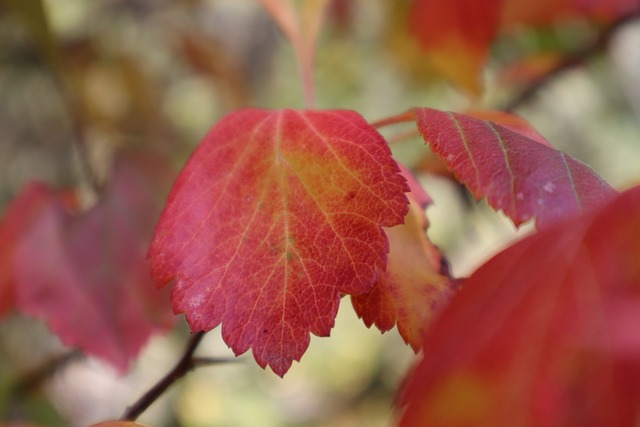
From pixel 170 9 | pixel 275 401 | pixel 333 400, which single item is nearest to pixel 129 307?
pixel 170 9

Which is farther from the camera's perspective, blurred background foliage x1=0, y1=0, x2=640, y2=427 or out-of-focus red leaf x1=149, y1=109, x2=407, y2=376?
blurred background foliage x1=0, y1=0, x2=640, y2=427

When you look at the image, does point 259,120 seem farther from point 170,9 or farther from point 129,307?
point 170,9

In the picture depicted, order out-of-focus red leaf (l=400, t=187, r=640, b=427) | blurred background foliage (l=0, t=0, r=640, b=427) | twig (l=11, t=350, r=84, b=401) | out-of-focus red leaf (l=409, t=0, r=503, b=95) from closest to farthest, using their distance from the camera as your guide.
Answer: out-of-focus red leaf (l=400, t=187, r=640, b=427), out-of-focus red leaf (l=409, t=0, r=503, b=95), twig (l=11, t=350, r=84, b=401), blurred background foliage (l=0, t=0, r=640, b=427)

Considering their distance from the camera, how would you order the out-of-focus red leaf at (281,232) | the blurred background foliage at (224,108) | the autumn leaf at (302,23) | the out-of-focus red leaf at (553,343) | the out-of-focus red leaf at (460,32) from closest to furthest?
the out-of-focus red leaf at (553,343)
the out-of-focus red leaf at (281,232)
the autumn leaf at (302,23)
the out-of-focus red leaf at (460,32)
the blurred background foliage at (224,108)

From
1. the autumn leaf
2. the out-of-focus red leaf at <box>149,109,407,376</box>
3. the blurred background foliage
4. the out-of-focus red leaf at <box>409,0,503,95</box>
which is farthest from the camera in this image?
the blurred background foliage

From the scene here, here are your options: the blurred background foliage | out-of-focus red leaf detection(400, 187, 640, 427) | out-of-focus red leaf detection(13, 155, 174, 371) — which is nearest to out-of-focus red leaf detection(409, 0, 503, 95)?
the blurred background foliage

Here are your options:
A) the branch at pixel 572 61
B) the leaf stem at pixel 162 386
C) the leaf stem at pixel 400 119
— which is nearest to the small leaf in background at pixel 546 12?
the branch at pixel 572 61

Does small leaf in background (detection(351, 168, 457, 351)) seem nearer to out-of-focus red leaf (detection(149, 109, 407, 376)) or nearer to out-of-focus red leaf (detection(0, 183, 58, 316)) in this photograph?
out-of-focus red leaf (detection(149, 109, 407, 376))

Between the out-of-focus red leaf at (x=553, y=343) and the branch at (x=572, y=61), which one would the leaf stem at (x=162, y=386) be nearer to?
the out-of-focus red leaf at (x=553, y=343)
